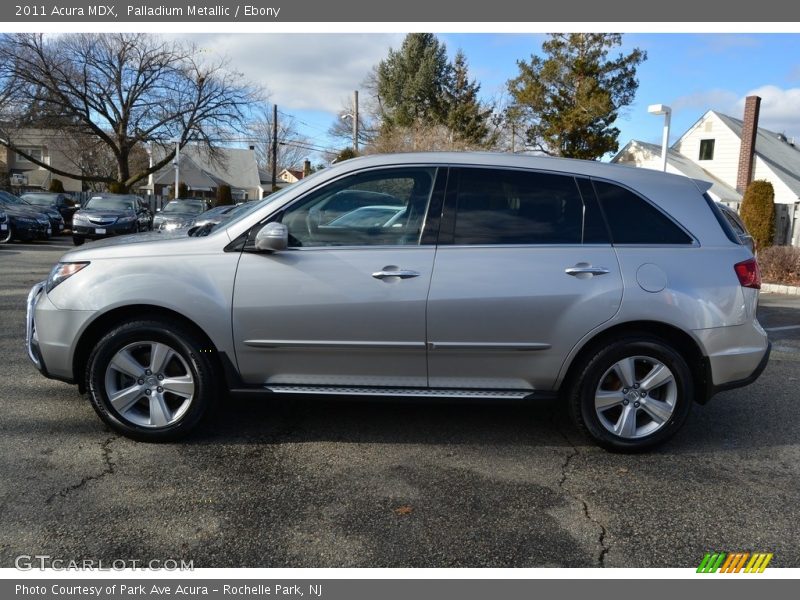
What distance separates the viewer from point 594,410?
13.5 feet

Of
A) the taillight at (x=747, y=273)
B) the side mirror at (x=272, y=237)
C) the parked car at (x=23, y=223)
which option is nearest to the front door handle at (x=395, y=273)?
the side mirror at (x=272, y=237)

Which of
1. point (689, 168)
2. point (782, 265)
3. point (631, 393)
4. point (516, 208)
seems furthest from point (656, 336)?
point (689, 168)

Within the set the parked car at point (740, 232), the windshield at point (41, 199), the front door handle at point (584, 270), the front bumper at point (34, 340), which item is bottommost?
the front bumper at point (34, 340)

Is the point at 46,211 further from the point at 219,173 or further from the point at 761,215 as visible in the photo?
the point at 219,173

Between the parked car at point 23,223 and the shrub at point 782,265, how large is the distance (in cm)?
1864

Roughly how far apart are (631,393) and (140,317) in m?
3.15

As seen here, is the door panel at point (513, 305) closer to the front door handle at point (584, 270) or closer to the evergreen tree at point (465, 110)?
the front door handle at point (584, 270)

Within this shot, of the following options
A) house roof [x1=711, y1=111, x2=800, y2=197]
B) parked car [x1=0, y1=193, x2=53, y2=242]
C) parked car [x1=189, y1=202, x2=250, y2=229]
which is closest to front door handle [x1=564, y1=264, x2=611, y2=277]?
parked car [x1=189, y1=202, x2=250, y2=229]

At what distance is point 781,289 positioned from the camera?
1345cm

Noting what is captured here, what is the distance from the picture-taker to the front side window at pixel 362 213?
4.09m

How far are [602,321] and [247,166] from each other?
71.6 metres

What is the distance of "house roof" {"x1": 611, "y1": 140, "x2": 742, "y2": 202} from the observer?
3319cm

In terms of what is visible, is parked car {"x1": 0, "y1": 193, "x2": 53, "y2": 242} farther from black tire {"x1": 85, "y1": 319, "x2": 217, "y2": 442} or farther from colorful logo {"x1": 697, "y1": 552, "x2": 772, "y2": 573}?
colorful logo {"x1": 697, "y1": 552, "x2": 772, "y2": 573}

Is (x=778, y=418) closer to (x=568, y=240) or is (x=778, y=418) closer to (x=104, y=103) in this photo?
(x=568, y=240)
